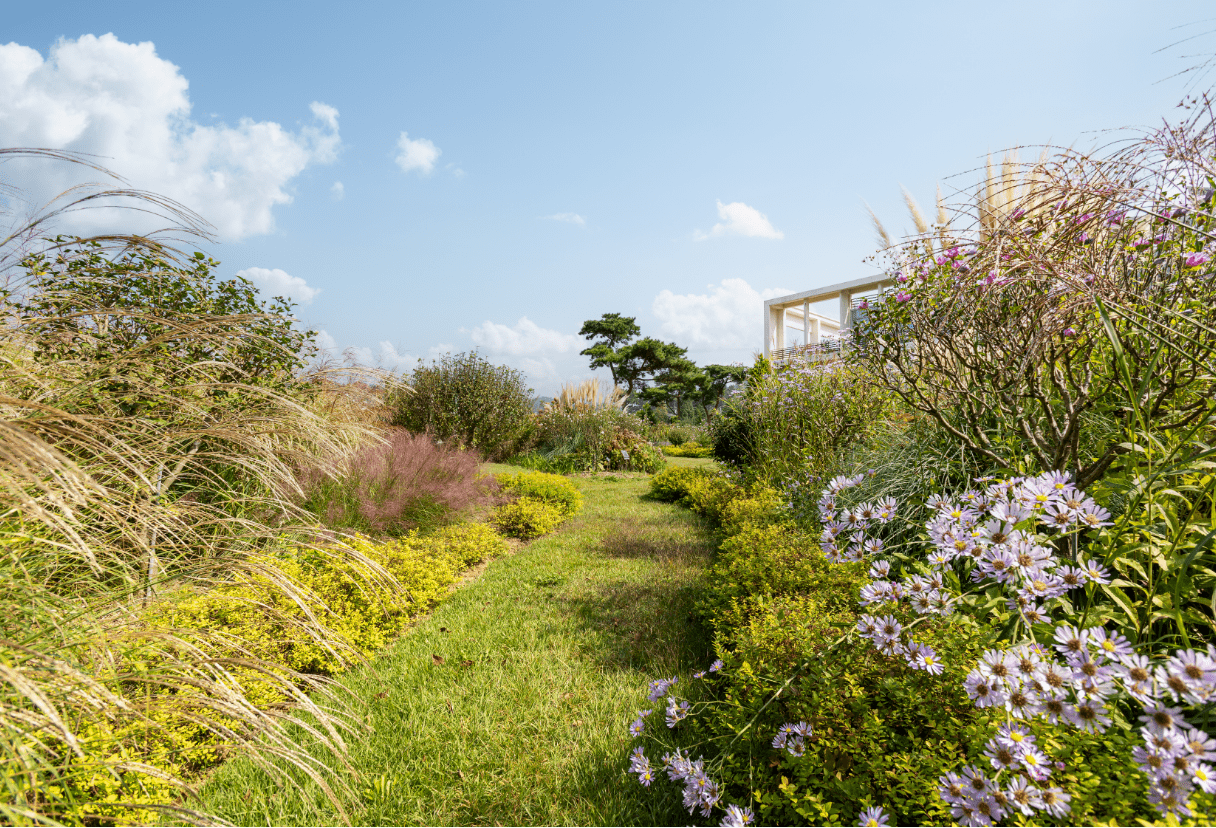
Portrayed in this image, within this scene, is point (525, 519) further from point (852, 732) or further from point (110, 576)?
point (852, 732)

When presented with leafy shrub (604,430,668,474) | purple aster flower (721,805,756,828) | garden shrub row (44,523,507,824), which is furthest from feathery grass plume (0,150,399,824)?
leafy shrub (604,430,668,474)

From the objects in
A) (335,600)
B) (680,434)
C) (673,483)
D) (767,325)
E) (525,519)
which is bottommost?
(680,434)

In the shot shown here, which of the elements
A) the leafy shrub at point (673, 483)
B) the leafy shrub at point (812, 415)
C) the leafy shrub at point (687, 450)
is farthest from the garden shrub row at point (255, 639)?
the leafy shrub at point (687, 450)

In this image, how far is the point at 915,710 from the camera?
4.64ft

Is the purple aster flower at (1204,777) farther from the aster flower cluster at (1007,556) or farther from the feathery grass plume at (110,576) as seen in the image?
the feathery grass plume at (110,576)

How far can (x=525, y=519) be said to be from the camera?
20.1 ft

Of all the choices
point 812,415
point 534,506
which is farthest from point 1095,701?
point 534,506

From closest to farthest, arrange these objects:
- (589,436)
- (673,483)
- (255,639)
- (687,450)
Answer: (255,639)
(673,483)
(589,436)
(687,450)

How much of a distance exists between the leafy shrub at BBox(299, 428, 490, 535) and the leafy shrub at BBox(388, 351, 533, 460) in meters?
4.07

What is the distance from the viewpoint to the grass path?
1.90 m

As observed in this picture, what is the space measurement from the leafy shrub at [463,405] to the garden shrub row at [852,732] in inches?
356

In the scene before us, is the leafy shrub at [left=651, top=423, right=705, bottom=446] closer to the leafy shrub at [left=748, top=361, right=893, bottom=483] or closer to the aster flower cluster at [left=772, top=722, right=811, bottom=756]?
the leafy shrub at [left=748, top=361, right=893, bottom=483]

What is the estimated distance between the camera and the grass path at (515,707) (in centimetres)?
190

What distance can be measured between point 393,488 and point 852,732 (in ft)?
15.4
